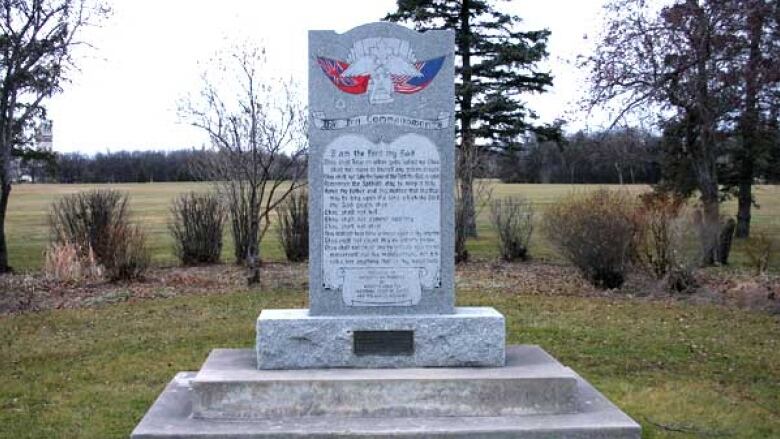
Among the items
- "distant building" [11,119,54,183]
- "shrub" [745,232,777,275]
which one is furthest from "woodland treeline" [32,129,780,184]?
"shrub" [745,232,777,275]

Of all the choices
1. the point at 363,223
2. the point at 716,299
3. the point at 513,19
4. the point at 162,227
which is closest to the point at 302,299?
the point at 716,299

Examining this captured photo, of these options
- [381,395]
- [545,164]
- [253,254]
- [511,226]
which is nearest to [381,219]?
[381,395]

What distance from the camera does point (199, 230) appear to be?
66.6ft

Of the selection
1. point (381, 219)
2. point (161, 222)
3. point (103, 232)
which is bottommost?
point (161, 222)

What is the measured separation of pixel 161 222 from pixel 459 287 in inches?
993

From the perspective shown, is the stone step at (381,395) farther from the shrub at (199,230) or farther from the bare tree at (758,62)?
the shrub at (199,230)

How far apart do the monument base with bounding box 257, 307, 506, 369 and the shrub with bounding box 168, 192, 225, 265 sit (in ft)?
47.5

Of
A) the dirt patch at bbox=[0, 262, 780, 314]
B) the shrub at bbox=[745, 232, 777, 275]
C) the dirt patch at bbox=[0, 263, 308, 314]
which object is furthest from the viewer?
the shrub at bbox=[745, 232, 777, 275]

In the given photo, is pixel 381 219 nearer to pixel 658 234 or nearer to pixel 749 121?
pixel 658 234

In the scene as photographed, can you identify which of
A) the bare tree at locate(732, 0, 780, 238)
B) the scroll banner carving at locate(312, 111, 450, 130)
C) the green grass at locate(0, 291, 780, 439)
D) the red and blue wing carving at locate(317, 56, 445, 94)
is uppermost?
the bare tree at locate(732, 0, 780, 238)

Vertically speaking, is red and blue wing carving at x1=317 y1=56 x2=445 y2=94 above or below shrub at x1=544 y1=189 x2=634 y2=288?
above

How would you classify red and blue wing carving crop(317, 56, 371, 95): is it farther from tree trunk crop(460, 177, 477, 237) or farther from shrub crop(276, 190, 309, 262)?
shrub crop(276, 190, 309, 262)

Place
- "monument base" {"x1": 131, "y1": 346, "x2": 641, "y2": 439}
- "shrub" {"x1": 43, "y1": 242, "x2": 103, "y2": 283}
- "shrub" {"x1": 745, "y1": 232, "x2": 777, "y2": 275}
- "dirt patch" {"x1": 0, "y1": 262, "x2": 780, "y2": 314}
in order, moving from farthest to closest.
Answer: "shrub" {"x1": 745, "y1": 232, "x2": 777, "y2": 275} < "shrub" {"x1": 43, "y1": 242, "x2": 103, "y2": 283} < "dirt patch" {"x1": 0, "y1": 262, "x2": 780, "y2": 314} < "monument base" {"x1": 131, "y1": 346, "x2": 641, "y2": 439}

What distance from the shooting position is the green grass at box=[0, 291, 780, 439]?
682cm
